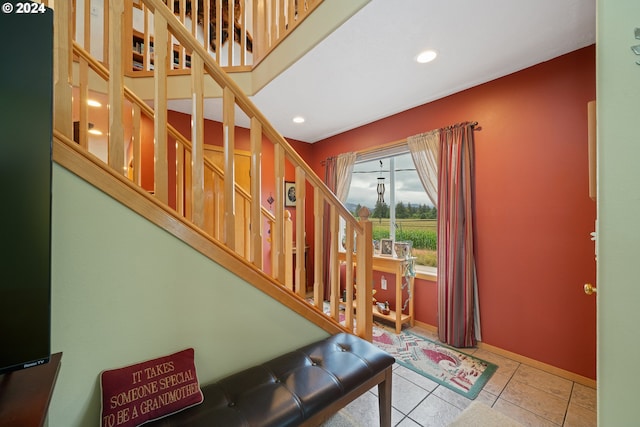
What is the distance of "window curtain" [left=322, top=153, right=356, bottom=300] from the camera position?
3568 mm

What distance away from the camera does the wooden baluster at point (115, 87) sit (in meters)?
1.02

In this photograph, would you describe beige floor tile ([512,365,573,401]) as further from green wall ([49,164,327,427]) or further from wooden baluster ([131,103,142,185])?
wooden baluster ([131,103,142,185])

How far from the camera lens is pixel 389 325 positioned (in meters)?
2.93

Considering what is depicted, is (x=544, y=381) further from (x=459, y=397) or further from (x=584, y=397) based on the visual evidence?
(x=459, y=397)

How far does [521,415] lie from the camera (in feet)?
5.20

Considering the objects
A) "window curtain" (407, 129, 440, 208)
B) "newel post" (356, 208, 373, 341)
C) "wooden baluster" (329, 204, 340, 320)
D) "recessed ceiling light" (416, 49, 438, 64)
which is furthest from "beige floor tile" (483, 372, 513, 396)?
"recessed ceiling light" (416, 49, 438, 64)

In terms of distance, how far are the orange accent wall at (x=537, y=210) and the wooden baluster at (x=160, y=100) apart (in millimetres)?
2536

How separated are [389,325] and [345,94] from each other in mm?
2693

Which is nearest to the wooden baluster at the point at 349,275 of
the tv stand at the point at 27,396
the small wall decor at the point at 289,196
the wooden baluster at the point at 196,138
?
the wooden baluster at the point at 196,138

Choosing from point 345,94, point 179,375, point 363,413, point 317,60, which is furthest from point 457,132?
point 179,375

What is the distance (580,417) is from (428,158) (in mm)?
2265

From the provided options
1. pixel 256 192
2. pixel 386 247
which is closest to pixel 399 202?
pixel 386 247

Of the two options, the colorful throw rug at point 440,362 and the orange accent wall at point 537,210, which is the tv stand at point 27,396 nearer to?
the colorful throw rug at point 440,362

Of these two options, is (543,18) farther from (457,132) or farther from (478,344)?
(478,344)
